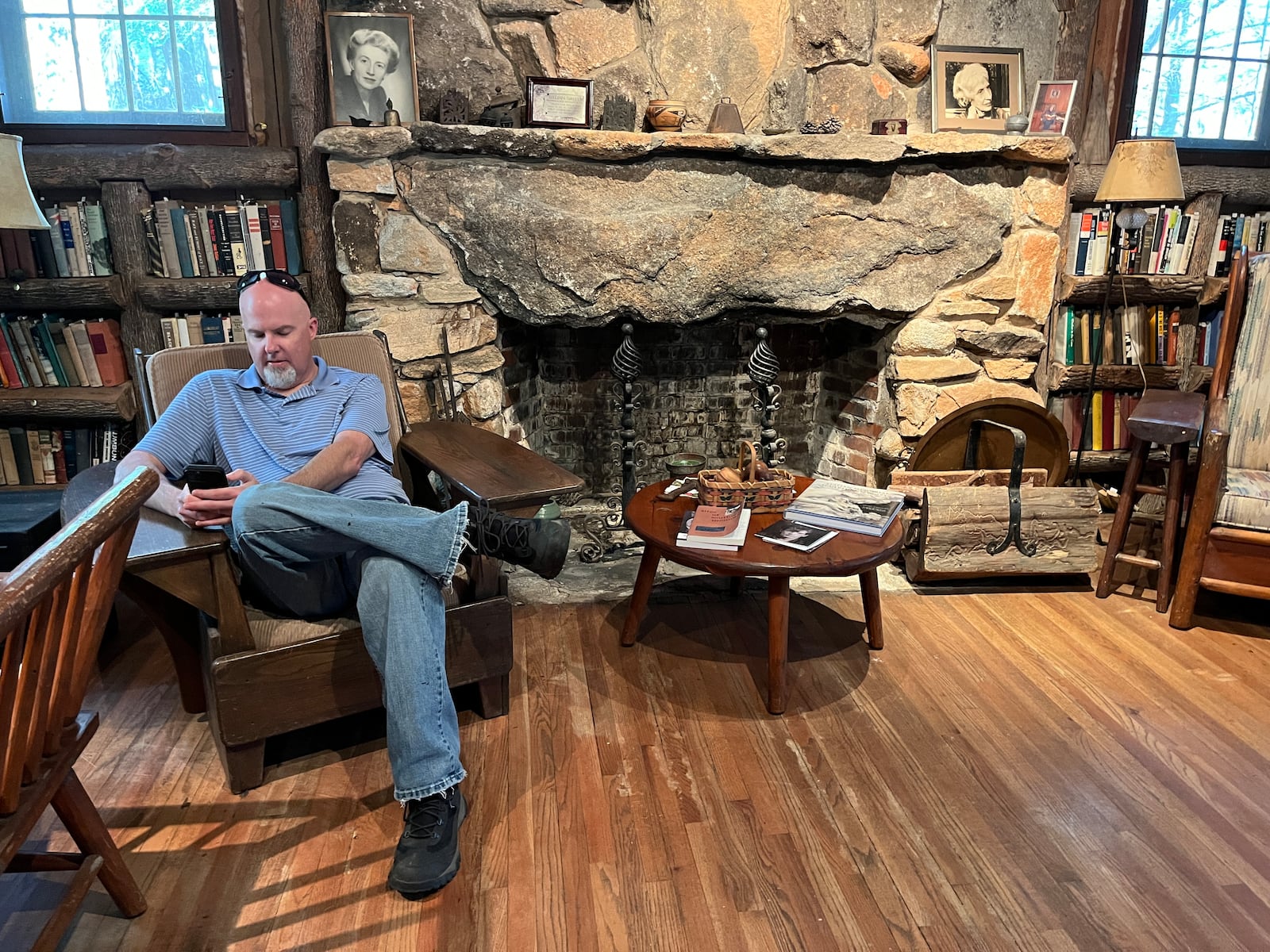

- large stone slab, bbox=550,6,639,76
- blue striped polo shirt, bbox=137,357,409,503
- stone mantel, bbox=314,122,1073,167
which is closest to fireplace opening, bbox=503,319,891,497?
stone mantel, bbox=314,122,1073,167

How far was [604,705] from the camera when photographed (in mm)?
2051

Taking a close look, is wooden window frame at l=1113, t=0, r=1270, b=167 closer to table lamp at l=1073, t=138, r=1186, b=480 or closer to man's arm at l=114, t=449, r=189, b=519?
table lamp at l=1073, t=138, r=1186, b=480

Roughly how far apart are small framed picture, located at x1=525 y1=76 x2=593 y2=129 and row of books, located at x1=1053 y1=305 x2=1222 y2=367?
5.86 feet

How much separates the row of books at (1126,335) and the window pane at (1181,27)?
0.91 m

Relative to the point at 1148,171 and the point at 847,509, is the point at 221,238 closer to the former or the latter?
the point at 847,509

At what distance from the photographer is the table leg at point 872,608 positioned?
225 cm

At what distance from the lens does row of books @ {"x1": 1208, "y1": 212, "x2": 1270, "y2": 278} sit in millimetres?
3033

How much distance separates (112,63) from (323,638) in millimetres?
2107

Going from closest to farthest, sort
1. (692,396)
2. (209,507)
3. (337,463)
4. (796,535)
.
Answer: (209,507) → (337,463) → (796,535) → (692,396)

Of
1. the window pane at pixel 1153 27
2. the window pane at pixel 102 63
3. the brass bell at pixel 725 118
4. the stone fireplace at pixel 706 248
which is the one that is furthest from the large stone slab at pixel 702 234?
the window pane at pixel 102 63

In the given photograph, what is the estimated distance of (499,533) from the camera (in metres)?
1.74

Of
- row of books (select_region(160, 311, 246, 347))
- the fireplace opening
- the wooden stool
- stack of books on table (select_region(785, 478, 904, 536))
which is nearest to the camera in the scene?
stack of books on table (select_region(785, 478, 904, 536))

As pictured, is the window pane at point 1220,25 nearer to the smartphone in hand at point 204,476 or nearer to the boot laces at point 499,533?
the boot laces at point 499,533

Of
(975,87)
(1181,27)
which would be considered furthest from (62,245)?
(1181,27)
